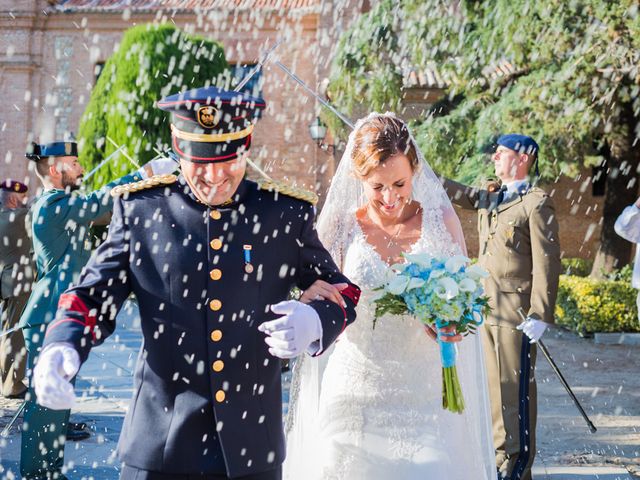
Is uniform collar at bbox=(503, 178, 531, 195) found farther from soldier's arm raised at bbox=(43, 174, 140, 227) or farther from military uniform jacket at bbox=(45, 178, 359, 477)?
military uniform jacket at bbox=(45, 178, 359, 477)

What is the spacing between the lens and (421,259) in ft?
12.2

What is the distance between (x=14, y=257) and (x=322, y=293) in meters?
6.21

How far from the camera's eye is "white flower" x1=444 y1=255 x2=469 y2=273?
3.71 metres

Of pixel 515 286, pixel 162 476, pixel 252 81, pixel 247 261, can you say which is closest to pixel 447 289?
pixel 247 261

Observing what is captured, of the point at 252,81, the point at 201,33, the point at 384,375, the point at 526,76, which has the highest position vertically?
the point at 201,33

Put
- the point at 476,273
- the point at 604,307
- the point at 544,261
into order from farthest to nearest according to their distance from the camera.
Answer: the point at 604,307 < the point at 544,261 < the point at 476,273

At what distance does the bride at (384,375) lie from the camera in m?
3.74

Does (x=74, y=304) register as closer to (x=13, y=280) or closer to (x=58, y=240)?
(x=58, y=240)

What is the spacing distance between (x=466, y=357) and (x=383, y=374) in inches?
22.7

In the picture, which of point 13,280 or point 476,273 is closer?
point 476,273

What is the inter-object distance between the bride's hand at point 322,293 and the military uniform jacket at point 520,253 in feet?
9.34

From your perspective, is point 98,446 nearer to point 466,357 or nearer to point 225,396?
point 466,357

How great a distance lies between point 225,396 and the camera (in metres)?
2.39

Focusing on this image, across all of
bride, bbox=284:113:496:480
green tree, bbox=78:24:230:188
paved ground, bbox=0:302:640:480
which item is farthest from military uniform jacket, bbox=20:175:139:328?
green tree, bbox=78:24:230:188
